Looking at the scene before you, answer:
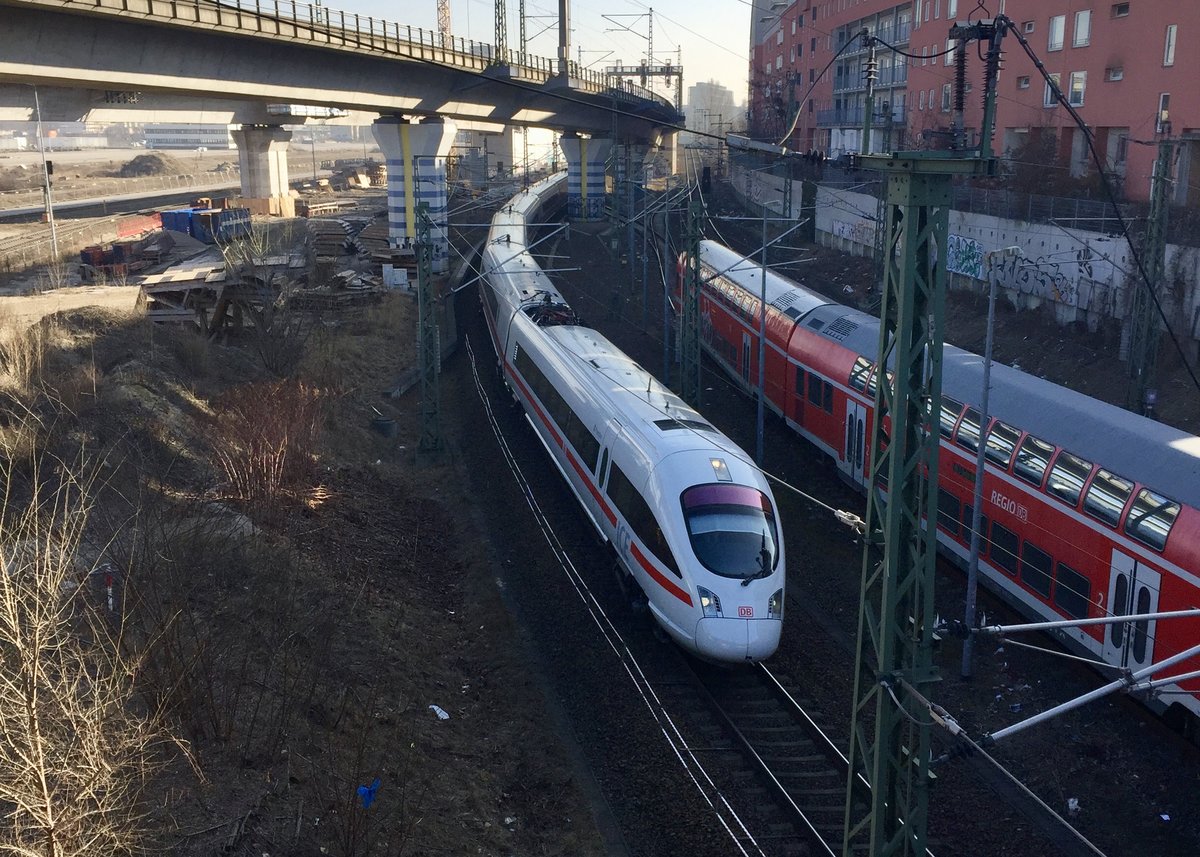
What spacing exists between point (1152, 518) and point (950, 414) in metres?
4.63

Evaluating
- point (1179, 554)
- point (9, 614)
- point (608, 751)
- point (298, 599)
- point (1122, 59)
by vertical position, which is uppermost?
point (1122, 59)

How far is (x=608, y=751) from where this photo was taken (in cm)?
1191

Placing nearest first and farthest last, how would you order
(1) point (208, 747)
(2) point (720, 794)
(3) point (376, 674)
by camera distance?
(1) point (208, 747), (2) point (720, 794), (3) point (376, 674)

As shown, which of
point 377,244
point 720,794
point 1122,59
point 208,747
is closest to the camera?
point 208,747

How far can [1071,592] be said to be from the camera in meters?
12.9

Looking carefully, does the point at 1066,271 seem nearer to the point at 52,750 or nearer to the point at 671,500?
the point at 671,500

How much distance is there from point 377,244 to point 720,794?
34.8 meters

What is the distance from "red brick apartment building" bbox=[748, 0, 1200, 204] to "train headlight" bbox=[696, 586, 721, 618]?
726 centimetres

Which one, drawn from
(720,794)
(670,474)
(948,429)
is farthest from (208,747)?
(948,429)

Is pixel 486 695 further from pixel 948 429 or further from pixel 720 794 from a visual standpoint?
pixel 948 429

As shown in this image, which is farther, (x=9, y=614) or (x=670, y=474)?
(x=670, y=474)

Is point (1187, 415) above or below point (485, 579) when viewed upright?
above

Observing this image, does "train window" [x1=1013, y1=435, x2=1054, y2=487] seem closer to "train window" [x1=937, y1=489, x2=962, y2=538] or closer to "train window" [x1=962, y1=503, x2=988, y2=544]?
"train window" [x1=962, y1=503, x2=988, y2=544]

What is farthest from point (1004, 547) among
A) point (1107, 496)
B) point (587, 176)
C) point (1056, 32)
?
point (587, 176)
